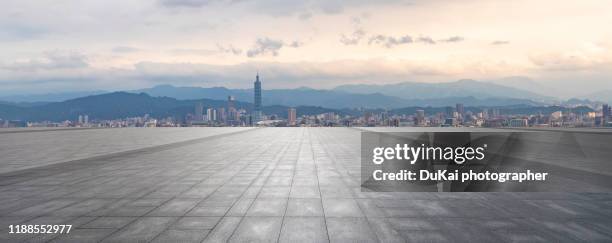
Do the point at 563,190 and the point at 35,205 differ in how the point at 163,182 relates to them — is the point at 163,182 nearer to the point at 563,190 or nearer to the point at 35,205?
the point at 35,205

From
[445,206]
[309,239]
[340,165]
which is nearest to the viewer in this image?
[309,239]

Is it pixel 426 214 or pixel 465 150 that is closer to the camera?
pixel 426 214

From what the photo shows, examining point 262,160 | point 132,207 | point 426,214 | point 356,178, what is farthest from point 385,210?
point 262,160

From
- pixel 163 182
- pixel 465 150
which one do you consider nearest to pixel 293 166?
pixel 163 182

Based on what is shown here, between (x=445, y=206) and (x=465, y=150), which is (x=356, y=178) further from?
(x=465, y=150)

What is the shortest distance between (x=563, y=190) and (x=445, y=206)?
16.4 feet

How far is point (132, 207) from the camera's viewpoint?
9875mm

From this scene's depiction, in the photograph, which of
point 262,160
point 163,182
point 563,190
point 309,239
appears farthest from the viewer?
point 262,160

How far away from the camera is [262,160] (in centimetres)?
2056

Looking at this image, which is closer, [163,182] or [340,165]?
[163,182]

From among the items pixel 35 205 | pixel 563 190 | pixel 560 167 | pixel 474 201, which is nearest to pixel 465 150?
pixel 560 167

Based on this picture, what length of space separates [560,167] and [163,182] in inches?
673

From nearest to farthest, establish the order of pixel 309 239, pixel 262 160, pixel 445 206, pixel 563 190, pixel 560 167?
pixel 309 239 < pixel 445 206 < pixel 563 190 < pixel 560 167 < pixel 262 160

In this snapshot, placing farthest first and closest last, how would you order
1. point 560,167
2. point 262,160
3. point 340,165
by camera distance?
point 262,160 < point 340,165 < point 560,167
